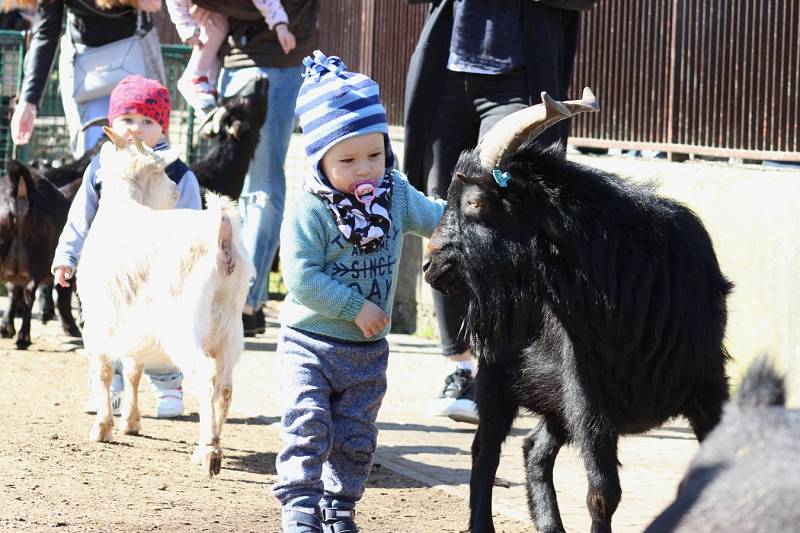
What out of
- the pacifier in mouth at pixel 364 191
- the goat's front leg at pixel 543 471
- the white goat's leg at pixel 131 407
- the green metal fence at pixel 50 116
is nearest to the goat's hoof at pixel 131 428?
the white goat's leg at pixel 131 407

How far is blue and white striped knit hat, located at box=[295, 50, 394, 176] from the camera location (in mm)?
4320

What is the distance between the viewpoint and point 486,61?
6188mm

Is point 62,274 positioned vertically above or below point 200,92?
below

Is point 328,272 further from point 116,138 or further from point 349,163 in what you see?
point 116,138

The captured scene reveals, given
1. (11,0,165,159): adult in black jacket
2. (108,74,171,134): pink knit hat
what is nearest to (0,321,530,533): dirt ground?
(108,74,171,134): pink knit hat

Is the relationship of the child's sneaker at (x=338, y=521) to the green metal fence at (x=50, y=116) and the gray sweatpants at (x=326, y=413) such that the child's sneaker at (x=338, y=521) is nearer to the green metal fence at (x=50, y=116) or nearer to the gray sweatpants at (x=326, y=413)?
the gray sweatpants at (x=326, y=413)

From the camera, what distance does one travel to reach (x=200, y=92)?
8.72 metres

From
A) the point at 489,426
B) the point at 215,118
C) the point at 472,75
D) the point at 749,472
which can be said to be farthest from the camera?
the point at 215,118

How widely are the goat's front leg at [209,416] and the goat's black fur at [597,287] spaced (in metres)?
1.51

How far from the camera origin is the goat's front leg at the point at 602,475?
429 centimetres

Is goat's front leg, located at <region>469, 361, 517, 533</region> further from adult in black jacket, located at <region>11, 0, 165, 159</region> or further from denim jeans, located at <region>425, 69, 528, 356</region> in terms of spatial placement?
adult in black jacket, located at <region>11, 0, 165, 159</region>

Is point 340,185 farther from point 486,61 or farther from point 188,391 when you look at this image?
point 188,391

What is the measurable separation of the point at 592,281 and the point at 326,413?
998 mm

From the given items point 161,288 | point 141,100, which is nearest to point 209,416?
point 161,288
